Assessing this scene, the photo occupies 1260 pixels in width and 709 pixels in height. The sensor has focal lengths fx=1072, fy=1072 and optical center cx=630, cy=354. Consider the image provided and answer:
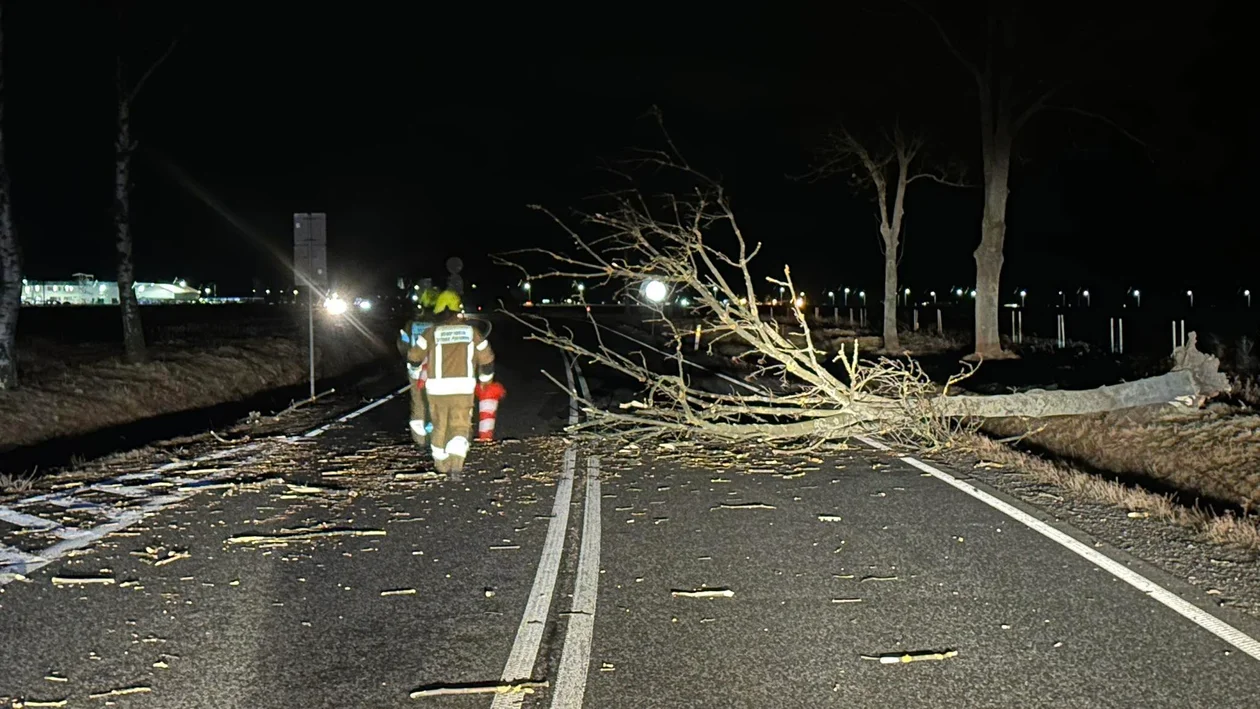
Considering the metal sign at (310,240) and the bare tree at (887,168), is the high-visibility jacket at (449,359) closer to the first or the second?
the metal sign at (310,240)

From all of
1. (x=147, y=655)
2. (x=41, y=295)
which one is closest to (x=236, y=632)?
(x=147, y=655)

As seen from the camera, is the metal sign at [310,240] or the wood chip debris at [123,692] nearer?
the wood chip debris at [123,692]

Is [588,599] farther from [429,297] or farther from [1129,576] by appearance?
[429,297]

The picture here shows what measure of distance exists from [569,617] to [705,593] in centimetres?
89

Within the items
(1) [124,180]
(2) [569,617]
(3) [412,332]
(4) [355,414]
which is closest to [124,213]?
(1) [124,180]

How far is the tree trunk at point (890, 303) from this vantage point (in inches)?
1193

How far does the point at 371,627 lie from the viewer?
5539 mm

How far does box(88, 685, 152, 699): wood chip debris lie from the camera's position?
459cm

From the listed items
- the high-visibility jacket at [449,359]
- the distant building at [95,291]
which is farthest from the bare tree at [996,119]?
the distant building at [95,291]

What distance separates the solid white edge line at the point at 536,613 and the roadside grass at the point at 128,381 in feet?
31.1

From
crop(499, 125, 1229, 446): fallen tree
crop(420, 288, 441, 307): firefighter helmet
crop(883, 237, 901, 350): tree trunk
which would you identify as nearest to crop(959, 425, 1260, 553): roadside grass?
crop(499, 125, 1229, 446): fallen tree

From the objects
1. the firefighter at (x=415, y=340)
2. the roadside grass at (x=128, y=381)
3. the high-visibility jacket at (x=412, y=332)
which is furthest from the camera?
the roadside grass at (x=128, y=381)

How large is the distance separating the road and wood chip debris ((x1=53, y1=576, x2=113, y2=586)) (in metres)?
0.05

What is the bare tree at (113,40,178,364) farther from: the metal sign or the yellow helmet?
the yellow helmet
